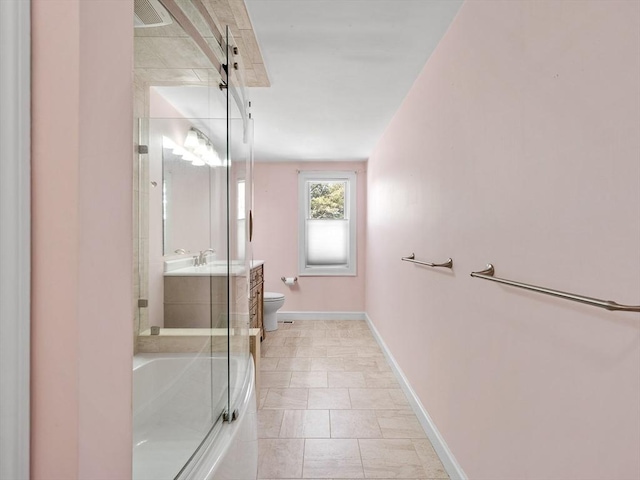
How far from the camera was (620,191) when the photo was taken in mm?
844

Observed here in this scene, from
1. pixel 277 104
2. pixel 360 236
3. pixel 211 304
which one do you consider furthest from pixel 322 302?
pixel 211 304

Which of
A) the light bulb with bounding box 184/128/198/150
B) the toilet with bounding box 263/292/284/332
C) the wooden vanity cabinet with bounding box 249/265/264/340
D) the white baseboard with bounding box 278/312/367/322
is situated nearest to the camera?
the light bulb with bounding box 184/128/198/150

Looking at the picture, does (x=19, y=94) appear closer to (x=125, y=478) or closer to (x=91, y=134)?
(x=91, y=134)

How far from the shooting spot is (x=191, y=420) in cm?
141

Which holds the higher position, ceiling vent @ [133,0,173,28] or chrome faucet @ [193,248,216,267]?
ceiling vent @ [133,0,173,28]

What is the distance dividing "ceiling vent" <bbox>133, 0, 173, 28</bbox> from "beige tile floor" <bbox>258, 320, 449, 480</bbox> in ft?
6.62

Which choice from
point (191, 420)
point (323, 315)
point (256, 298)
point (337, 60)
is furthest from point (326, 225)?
point (191, 420)

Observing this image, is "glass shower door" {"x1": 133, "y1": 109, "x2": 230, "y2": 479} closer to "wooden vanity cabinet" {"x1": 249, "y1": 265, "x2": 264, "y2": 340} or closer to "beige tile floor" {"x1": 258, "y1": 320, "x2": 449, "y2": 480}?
"beige tile floor" {"x1": 258, "y1": 320, "x2": 449, "y2": 480}

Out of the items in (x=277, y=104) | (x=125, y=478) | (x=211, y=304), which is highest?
(x=277, y=104)

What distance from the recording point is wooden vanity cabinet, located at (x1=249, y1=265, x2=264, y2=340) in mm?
3793

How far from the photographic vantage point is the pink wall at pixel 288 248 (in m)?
5.39

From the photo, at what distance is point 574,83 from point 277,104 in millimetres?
2413

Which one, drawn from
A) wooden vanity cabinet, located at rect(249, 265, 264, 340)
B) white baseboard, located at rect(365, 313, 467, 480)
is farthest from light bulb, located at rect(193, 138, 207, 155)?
wooden vanity cabinet, located at rect(249, 265, 264, 340)

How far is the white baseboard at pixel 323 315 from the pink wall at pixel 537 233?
3164 millimetres
